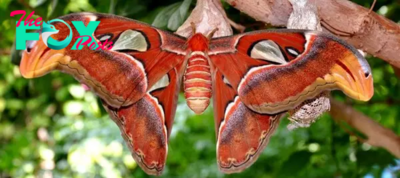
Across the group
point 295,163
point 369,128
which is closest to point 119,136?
point 295,163

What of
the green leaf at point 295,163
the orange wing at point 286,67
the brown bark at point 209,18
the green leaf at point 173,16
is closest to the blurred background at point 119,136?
the green leaf at point 295,163

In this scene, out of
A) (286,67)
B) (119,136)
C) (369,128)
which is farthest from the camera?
(119,136)

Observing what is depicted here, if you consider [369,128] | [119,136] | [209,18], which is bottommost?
[119,136]

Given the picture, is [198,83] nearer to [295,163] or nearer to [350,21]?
[350,21]

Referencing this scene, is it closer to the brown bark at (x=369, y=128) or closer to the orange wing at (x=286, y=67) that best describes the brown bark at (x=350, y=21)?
the orange wing at (x=286, y=67)

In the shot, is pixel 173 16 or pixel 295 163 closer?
pixel 173 16

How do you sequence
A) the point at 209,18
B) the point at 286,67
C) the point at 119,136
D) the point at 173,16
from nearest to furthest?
the point at 286,67 → the point at 209,18 → the point at 173,16 → the point at 119,136

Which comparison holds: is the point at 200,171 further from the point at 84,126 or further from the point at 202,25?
the point at 202,25
